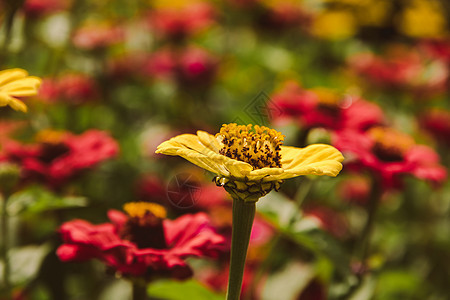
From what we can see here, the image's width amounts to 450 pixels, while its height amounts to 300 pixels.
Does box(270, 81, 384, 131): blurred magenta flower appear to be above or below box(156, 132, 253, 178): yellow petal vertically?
above

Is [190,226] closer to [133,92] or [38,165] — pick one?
[38,165]

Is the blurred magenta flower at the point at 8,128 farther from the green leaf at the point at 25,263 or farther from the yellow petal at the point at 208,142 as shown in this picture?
the yellow petal at the point at 208,142

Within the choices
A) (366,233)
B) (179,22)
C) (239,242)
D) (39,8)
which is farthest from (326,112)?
(39,8)

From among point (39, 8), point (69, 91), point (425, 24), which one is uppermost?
point (425, 24)

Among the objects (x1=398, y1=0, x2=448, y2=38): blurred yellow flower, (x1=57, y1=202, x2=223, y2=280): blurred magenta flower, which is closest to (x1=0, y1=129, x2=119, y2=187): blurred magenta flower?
(x1=57, y1=202, x2=223, y2=280): blurred magenta flower

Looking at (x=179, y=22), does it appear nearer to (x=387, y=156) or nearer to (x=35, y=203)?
(x=387, y=156)

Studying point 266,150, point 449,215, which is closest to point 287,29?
point 449,215

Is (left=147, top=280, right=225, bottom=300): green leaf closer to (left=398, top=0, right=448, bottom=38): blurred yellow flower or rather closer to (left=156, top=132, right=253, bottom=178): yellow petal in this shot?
(left=156, top=132, right=253, bottom=178): yellow petal
